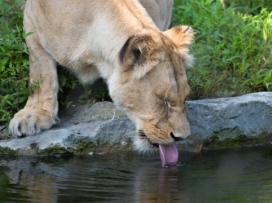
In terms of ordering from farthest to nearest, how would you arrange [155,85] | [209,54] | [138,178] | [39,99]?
1. [209,54]
2. [39,99]
3. [155,85]
4. [138,178]

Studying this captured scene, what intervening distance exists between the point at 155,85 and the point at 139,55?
0.70 feet

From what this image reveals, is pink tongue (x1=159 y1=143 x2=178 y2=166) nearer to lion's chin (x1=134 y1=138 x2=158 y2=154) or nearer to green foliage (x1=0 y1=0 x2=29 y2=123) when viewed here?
lion's chin (x1=134 y1=138 x2=158 y2=154)

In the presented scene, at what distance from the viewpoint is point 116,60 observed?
4660 mm

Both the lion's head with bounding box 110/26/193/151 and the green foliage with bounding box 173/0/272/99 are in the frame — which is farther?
the green foliage with bounding box 173/0/272/99

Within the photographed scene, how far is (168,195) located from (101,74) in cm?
125

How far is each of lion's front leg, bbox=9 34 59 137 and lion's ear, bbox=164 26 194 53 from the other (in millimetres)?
1019

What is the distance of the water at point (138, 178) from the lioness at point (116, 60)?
247mm

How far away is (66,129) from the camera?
4.98 meters

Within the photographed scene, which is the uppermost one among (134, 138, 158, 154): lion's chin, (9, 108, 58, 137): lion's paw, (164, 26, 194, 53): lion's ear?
(164, 26, 194, 53): lion's ear

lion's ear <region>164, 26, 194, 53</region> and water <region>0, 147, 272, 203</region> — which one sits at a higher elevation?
lion's ear <region>164, 26, 194, 53</region>

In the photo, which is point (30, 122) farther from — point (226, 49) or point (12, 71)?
point (226, 49)

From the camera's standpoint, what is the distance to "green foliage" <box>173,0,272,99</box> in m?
5.79

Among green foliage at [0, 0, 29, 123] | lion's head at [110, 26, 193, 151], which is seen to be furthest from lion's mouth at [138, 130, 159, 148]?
green foliage at [0, 0, 29, 123]

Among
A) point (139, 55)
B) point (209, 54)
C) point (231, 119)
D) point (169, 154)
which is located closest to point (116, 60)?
point (139, 55)
